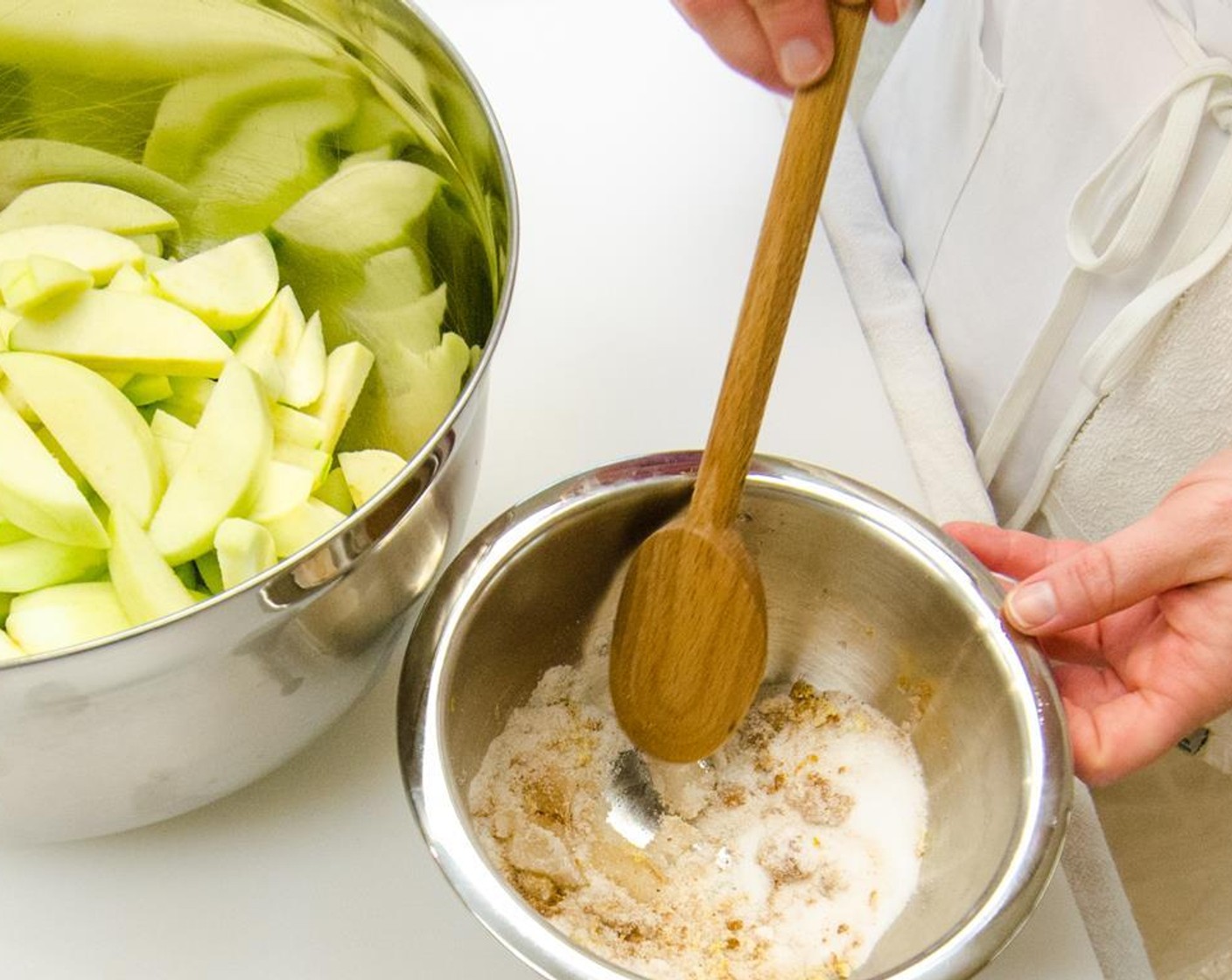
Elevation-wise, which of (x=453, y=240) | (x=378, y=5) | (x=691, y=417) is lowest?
(x=691, y=417)

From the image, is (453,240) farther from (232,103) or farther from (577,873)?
(577,873)

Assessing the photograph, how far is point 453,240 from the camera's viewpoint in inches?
27.5

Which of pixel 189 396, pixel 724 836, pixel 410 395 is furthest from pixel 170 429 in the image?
pixel 724 836

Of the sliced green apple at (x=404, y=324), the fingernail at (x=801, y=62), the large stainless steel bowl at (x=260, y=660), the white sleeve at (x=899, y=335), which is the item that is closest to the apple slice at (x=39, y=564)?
the large stainless steel bowl at (x=260, y=660)

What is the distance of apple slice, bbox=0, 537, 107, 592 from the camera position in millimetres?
564

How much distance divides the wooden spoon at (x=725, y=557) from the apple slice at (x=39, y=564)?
27 centimetres

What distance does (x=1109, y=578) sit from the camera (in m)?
0.63

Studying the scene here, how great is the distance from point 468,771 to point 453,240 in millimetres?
292

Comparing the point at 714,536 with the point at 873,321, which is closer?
the point at 714,536

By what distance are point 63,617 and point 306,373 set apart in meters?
0.19

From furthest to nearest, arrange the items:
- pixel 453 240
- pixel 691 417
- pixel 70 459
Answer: pixel 691 417 → pixel 453 240 → pixel 70 459

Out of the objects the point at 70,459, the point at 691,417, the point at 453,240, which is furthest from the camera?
the point at 691,417

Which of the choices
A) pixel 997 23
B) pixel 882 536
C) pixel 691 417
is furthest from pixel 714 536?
pixel 997 23

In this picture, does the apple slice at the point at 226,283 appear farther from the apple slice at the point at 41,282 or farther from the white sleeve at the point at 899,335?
the white sleeve at the point at 899,335
